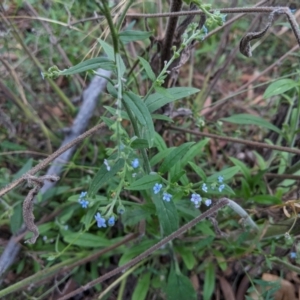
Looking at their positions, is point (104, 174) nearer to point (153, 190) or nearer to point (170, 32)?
point (153, 190)

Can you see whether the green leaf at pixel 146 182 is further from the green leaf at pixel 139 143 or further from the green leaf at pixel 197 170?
the green leaf at pixel 197 170

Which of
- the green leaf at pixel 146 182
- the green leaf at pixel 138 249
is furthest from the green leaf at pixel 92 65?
the green leaf at pixel 138 249

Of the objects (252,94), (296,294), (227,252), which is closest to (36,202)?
(227,252)

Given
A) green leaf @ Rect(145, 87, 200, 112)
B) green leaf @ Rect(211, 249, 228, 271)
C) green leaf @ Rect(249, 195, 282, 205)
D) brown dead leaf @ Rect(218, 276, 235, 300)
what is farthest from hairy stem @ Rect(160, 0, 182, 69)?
brown dead leaf @ Rect(218, 276, 235, 300)

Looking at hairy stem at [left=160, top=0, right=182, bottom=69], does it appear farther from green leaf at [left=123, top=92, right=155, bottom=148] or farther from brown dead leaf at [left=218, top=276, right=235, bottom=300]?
brown dead leaf at [left=218, top=276, right=235, bottom=300]

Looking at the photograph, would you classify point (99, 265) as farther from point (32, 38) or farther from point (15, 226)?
point (32, 38)

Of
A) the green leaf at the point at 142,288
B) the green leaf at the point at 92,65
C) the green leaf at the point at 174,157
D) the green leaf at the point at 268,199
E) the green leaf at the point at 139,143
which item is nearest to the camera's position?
the green leaf at the point at 92,65
